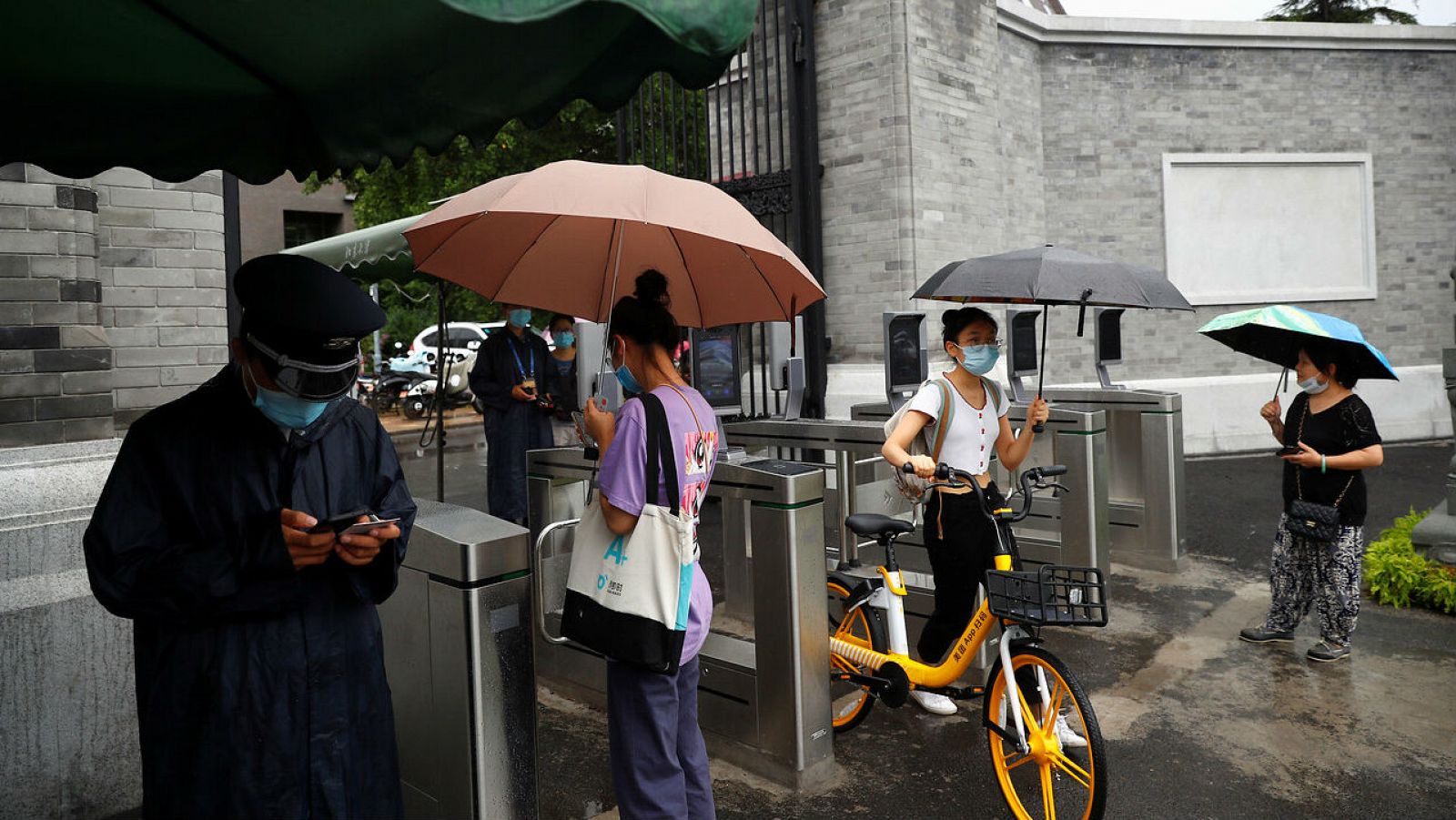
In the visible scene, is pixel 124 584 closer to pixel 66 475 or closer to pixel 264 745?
pixel 264 745

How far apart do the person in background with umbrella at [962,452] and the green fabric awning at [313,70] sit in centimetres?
231

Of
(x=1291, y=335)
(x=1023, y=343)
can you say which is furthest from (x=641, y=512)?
(x=1023, y=343)

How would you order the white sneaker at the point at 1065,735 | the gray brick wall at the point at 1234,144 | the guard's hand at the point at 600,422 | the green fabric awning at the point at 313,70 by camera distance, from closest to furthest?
the green fabric awning at the point at 313,70 → the guard's hand at the point at 600,422 → the white sneaker at the point at 1065,735 → the gray brick wall at the point at 1234,144

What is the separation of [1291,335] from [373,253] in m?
7.05

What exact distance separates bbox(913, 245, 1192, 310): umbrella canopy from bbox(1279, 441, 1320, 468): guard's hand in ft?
4.60

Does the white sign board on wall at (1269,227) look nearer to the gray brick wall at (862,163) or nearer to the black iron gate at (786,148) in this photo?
the gray brick wall at (862,163)

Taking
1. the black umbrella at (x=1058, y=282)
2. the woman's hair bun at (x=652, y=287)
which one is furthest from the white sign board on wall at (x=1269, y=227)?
the woman's hair bun at (x=652, y=287)

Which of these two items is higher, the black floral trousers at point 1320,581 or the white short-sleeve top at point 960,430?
the white short-sleeve top at point 960,430

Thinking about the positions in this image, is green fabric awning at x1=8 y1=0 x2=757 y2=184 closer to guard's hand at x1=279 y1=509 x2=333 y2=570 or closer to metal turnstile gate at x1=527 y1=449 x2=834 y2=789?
guard's hand at x1=279 y1=509 x2=333 y2=570

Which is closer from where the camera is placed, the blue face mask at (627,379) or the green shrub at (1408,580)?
the blue face mask at (627,379)

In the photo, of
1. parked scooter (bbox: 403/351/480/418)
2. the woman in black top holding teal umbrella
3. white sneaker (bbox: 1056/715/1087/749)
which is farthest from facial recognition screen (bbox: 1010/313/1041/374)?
parked scooter (bbox: 403/351/480/418)

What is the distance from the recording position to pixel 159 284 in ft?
16.8

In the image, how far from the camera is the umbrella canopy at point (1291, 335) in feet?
16.6

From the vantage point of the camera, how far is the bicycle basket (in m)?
3.50
